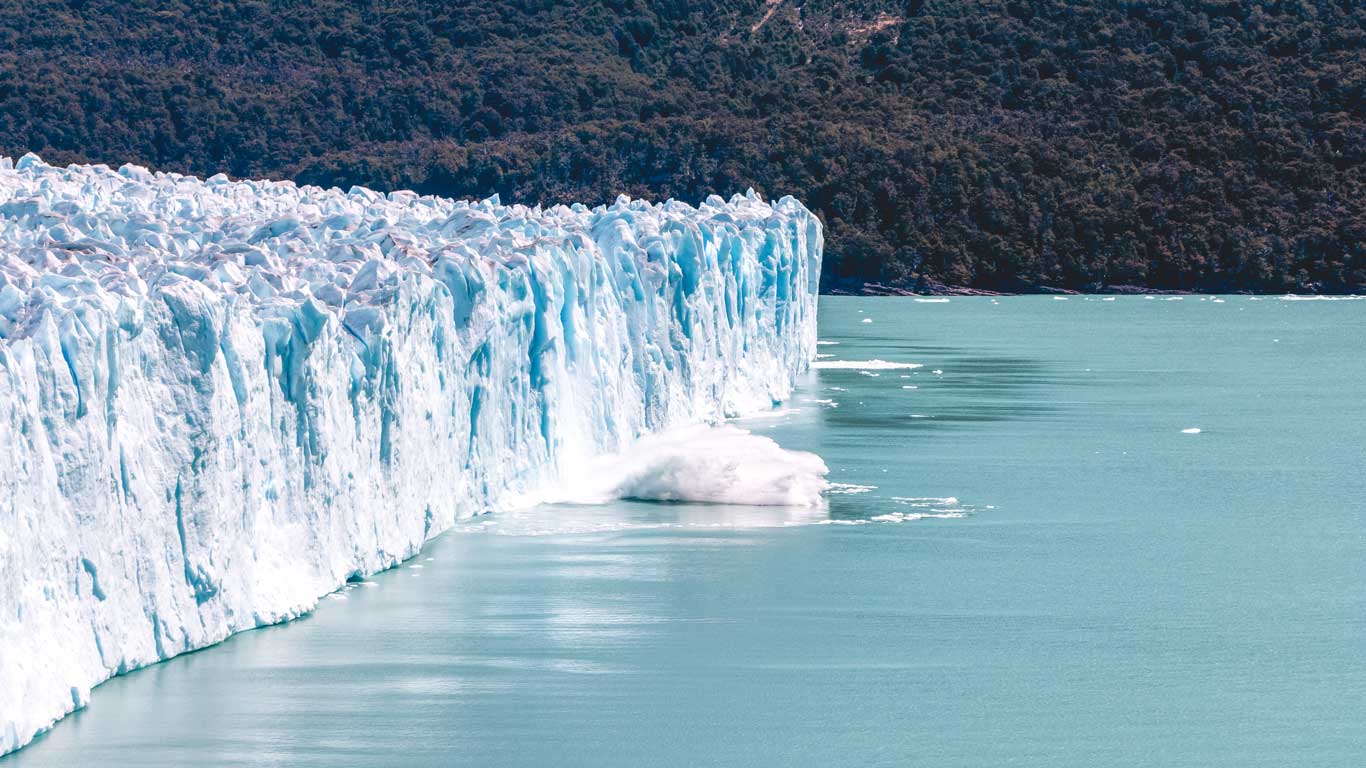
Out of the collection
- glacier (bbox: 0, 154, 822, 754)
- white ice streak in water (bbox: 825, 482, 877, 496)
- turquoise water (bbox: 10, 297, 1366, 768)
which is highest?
glacier (bbox: 0, 154, 822, 754)

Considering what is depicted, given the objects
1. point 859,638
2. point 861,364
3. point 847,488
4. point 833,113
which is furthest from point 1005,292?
point 859,638

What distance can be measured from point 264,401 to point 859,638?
3480mm

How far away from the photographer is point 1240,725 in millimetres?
10891

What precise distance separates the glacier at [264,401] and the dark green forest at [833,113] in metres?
38.8

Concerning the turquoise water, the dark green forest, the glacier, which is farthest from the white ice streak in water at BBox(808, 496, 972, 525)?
the dark green forest

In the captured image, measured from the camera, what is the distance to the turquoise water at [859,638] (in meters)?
10.2

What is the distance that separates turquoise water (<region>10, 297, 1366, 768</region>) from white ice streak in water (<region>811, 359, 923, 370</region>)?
1012 centimetres

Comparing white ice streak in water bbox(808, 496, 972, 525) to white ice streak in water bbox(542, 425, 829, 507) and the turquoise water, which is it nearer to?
the turquoise water

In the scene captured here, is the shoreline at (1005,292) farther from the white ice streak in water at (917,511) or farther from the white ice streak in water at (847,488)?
the white ice streak in water at (917,511)

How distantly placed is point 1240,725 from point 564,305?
811 centimetres

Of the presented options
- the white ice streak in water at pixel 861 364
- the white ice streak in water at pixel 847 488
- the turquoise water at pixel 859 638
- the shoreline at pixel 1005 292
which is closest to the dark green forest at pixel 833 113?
the shoreline at pixel 1005 292

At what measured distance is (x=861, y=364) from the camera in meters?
33.0

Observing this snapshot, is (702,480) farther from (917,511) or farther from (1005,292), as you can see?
(1005,292)

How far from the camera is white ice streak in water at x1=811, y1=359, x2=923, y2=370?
3234cm
